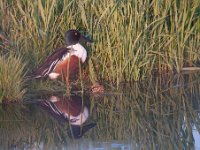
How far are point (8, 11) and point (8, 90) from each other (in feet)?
6.88

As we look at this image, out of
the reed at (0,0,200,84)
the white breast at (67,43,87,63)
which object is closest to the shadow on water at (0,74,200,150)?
the reed at (0,0,200,84)

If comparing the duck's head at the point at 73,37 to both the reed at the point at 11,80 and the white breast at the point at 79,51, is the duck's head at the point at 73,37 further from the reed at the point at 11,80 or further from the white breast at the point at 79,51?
the reed at the point at 11,80

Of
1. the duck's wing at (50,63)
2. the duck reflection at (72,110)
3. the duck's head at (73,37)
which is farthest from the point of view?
the duck's head at (73,37)

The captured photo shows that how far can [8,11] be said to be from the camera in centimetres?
997

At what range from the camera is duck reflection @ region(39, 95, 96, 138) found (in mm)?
7258

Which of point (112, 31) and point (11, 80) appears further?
point (112, 31)

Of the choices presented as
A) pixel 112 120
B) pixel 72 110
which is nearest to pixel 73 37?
pixel 72 110

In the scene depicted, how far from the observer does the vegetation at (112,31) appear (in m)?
9.16

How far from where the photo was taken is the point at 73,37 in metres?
9.27

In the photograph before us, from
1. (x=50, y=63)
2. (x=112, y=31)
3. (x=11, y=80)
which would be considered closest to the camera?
(x=11, y=80)

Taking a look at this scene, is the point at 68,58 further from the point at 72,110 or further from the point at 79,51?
the point at 72,110

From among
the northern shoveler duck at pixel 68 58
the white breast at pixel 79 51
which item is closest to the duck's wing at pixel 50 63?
the northern shoveler duck at pixel 68 58

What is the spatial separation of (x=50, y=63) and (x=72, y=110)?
1.25m

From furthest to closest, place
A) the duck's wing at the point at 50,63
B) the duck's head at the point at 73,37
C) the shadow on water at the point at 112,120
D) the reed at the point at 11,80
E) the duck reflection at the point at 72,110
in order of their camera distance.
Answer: the duck's head at the point at 73,37, the duck's wing at the point at 50,63, the reed at the point at 11,80, the duck reflection at the point at 72,110, the shadow on water at the point at 112,120
